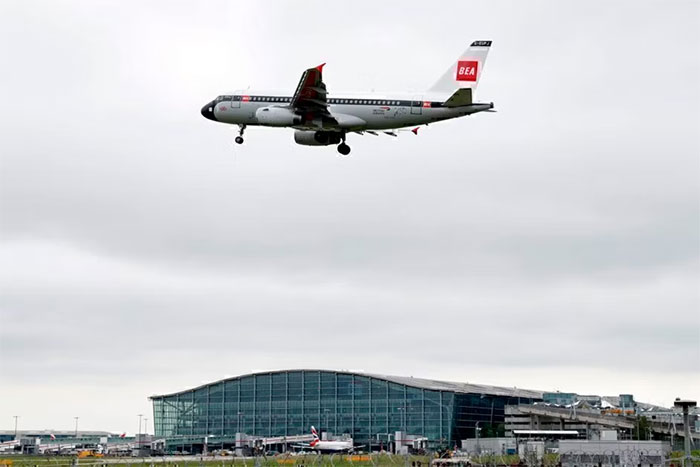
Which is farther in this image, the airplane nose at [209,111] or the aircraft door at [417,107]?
the airplane nose at [209,111]

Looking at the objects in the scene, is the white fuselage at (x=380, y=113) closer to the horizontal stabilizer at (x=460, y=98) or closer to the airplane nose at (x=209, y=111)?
the horizontal stabilizer at (x=460, y=98)

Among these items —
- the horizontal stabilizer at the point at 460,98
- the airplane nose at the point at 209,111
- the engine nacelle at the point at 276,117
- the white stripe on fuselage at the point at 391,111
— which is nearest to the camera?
the horizontal stabilizer at the point at 460,98

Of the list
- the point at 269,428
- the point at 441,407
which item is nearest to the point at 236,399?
the point at 269,428

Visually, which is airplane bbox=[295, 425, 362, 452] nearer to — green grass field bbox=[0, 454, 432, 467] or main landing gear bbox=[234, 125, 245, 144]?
green grass field bbox=[0, 454, 432, 467]

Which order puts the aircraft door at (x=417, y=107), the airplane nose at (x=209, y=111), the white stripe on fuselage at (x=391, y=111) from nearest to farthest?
the white stripe on fuselage at (x=391, y=111) → the aircraft door at (x=417, y=107) → the airplane nose at (x=209, y=111)

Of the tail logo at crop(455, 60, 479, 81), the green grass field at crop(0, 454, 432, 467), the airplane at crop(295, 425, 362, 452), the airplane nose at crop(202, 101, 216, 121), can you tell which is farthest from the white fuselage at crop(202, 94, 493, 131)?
the airplane at crop(295, 425, 362, 452)

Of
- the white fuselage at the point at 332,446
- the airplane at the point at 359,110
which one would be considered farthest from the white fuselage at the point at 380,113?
the white fuselage at the point at 332,446

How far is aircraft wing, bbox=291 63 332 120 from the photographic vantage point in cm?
8825

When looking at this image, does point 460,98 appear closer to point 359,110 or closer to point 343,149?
point 359,110

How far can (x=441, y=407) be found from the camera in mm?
184250

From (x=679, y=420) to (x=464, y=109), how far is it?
9889 cm

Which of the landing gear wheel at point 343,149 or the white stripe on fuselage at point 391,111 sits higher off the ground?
the white stripe on fuselage at point 391,111

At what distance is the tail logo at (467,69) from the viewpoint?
9350 cm

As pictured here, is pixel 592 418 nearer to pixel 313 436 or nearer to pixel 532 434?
pixel 532 434
